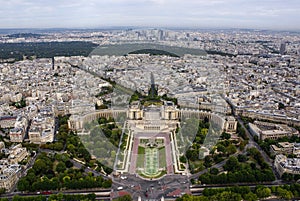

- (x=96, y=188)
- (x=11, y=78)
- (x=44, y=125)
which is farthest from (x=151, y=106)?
(x=11, y=78)

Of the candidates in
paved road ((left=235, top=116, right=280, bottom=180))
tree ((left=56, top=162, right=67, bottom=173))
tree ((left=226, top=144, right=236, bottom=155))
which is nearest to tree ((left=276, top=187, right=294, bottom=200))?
paved road ((left=235, top=116, right=280, bottom=180))

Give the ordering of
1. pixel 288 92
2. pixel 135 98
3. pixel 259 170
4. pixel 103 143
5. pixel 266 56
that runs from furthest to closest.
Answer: pixel 266 56 → pixel 288 92 → pixel 135 98 → pixel 103 143 → pixel 259 170

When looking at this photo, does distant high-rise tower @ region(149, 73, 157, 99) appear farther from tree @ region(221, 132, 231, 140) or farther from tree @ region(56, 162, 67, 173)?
tree @ region(56, 162, 67, 173)

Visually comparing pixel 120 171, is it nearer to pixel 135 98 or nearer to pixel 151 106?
pixel 151 106

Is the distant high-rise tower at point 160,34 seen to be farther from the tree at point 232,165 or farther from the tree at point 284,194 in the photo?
the tree at point 284,194

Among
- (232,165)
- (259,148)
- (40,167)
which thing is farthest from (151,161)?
(259,148)

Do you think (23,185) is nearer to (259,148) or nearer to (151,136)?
(151,136)

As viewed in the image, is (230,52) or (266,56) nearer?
(266,56)

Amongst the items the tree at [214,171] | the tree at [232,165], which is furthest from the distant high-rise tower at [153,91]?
the tree at [214,171]
